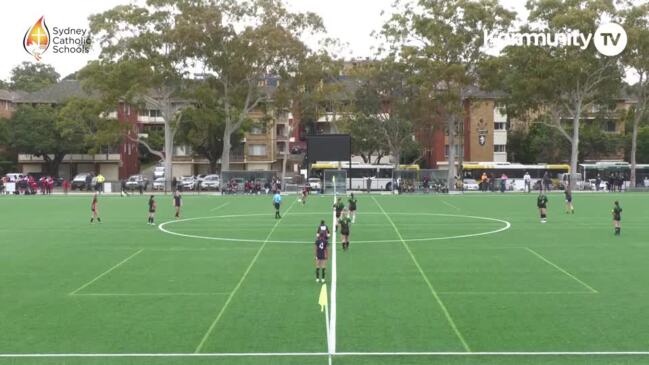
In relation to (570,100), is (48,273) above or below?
below

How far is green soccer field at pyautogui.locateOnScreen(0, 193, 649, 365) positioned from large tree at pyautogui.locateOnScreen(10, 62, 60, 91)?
106864mm

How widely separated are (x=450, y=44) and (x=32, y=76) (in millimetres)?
102414

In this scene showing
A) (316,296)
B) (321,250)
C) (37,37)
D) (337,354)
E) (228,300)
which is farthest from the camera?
(37,37)

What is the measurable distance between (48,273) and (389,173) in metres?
60.0

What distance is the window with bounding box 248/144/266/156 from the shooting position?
352ft

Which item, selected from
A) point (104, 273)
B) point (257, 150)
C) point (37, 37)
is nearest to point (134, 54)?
point (37, 37)

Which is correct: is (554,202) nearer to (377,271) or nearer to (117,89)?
(377,271)

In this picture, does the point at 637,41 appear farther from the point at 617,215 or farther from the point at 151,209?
the point at 151,209

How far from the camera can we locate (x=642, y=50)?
6844cm

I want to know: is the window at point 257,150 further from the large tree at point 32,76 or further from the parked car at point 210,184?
the large tree at point 32,76

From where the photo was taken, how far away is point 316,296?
17344mm

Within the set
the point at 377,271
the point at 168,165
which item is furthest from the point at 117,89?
the point at 377,271

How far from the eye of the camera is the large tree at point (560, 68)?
68.4 metres

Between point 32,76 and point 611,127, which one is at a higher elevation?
point 32,76
